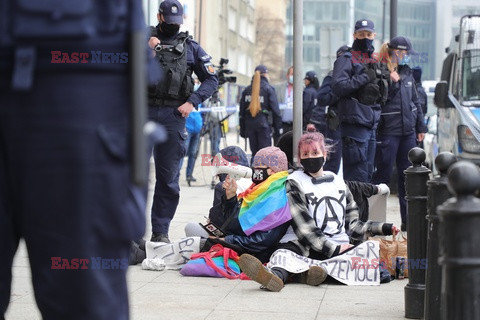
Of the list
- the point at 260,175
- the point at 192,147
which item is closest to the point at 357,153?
the point at 260,175

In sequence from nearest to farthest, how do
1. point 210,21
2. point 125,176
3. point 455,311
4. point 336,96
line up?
1. point 125,176
2. point 455,311
3. point 336,96
4. point 210,21

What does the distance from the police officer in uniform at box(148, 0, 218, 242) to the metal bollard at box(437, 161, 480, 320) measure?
472cm

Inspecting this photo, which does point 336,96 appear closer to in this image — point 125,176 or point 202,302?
point 202,302

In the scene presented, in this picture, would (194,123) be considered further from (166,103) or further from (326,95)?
(166,103)

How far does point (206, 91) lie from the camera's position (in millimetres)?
8242

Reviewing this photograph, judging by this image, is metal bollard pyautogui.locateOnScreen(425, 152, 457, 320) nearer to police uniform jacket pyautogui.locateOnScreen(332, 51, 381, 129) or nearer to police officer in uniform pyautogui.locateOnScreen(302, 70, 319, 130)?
police uniform jacket pyautogui.locateOnScreen(332, 51, 381, 129)

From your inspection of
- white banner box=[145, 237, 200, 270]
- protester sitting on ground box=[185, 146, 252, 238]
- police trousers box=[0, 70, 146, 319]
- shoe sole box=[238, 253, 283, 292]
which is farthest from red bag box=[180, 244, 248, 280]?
police trousers box=[0, 70, 146, 319]

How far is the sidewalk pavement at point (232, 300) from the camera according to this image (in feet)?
18.9

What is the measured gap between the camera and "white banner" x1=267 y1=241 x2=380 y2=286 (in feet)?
22.4

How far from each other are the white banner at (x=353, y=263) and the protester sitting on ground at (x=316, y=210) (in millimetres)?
69

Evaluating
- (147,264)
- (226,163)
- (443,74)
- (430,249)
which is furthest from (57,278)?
(443,74)

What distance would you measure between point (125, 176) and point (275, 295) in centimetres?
401

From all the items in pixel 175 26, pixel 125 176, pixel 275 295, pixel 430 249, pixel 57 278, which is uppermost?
pixel 175 26

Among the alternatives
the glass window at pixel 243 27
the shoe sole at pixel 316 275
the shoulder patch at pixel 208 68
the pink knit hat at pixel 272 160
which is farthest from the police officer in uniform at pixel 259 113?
the glass window at pixel 243 27
